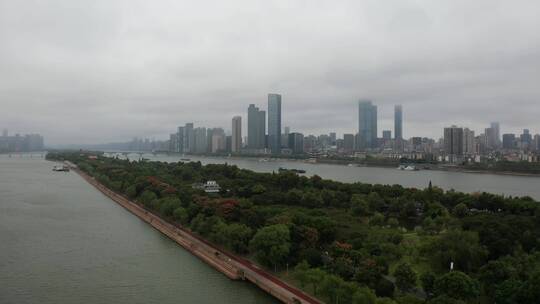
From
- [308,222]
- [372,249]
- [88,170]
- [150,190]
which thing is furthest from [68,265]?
[88,170]

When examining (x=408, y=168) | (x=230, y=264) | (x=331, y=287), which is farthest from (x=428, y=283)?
(x=408, y=168)

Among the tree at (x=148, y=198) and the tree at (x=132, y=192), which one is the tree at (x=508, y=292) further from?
the tree at (x=132, y=192)

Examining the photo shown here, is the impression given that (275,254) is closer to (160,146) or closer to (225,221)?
(225,221)

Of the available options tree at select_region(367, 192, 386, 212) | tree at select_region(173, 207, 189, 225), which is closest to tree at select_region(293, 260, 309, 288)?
tree at select_region(173, 207, 189, 225)

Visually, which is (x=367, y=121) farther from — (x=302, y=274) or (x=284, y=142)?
(x=302, y=274)

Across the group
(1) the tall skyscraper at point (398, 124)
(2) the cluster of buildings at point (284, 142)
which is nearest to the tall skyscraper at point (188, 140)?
(2) the cluster of buildings at point (284, 142)
